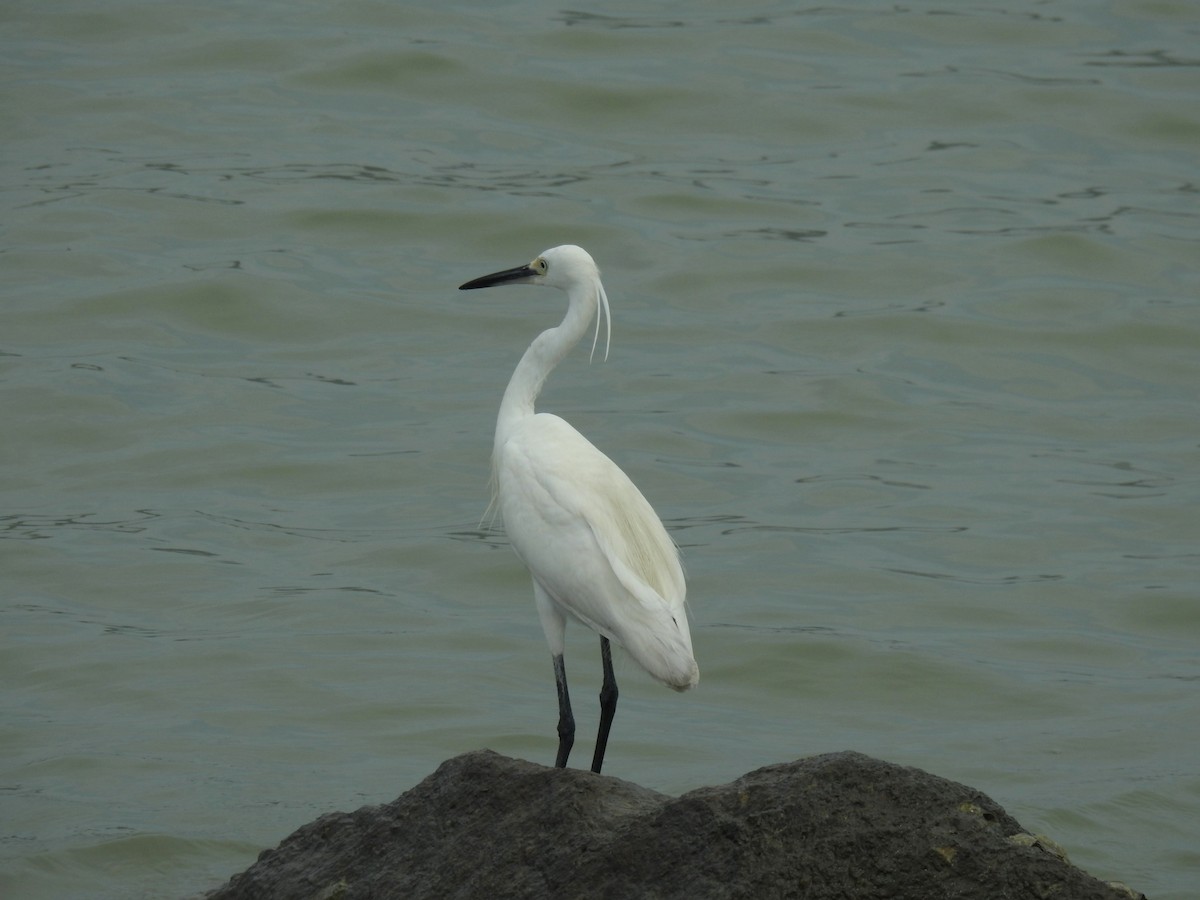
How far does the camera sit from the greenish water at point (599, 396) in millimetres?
9492

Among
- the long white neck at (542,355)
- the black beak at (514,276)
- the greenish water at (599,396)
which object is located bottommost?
the greenish water at (599,396)

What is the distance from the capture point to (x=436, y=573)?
11.8 meters

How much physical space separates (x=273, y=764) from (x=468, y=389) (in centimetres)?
615

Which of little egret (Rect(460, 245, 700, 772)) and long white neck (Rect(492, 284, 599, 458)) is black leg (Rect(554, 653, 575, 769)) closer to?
little egret (Rect(460, 245, 700, 772))

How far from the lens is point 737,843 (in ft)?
14.3

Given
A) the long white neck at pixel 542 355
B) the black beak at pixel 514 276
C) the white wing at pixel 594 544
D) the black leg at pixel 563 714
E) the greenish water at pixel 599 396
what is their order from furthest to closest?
the greenish water at pixel 599 396 → the black beak at pixel 514 276 → the long white neck at pixel 542 355 → the black leg at pixel 563 714 → the white wing at pixel 594 544

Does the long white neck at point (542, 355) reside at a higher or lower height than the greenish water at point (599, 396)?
higher

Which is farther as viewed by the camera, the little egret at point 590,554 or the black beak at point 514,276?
the black beak at point 514,276

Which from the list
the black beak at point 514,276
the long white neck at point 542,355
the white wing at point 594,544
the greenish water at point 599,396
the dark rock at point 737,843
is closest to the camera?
the dark rock at point 737,843

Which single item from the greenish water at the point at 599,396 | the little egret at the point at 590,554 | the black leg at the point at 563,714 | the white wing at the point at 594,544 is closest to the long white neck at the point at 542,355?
the little egret at the point at 590,554

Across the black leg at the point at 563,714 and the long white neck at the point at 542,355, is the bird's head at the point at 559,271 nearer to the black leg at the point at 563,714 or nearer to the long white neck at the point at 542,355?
the long white neck at the point at 542,355

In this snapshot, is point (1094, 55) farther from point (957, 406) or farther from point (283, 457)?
point (283, 457)

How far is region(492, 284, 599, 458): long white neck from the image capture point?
6.93m

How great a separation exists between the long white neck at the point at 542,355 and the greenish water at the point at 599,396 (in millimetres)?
2412
